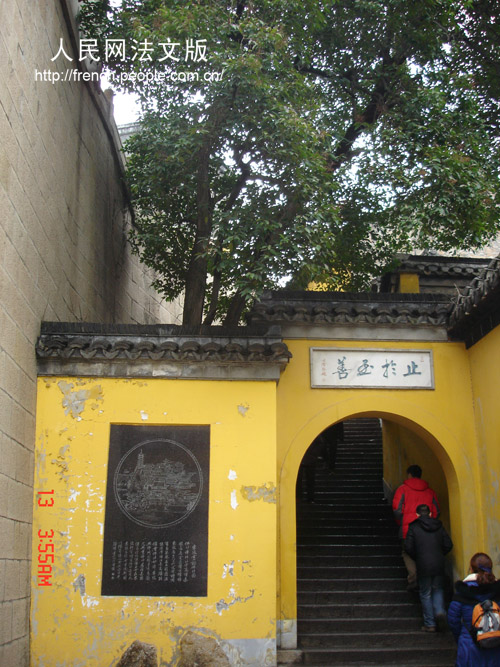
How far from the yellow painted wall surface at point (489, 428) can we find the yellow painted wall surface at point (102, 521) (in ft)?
7.89

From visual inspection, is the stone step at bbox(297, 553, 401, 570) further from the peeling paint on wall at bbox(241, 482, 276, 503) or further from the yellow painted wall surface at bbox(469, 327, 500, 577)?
the peeling paint on wall at bbox(241, 482, 276, 503)

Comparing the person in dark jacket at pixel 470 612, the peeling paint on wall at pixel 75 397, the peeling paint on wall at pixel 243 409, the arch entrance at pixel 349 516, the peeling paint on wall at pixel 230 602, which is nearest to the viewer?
the person in dark jacket at pixel 470 612

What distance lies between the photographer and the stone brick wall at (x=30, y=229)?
21.4 feet

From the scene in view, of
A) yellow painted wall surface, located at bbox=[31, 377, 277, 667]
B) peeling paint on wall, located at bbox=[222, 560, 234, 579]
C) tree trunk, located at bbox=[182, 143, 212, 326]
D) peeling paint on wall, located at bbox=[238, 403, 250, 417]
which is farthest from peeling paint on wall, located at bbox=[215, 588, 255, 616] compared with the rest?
tree trunk, located at bbox=[182, 143, 212, 326]

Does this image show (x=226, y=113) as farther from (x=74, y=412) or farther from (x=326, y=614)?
(x=326, y=614)

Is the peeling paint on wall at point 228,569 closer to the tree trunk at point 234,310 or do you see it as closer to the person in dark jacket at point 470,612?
the person in dark jacket at point 470,612

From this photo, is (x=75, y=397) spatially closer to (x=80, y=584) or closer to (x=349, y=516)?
(x=80, y=584)

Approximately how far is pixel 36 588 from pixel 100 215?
549 centimetres

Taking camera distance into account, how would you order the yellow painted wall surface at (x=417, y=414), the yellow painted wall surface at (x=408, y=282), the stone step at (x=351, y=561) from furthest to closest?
the yellow painted wall surface at (x=408, y=282), the stone step at (x=351, y=561), the yellow painted wall surface at (x=417, y=414)

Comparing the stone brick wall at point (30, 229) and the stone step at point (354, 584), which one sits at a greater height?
the stone brick wall at point (30, 229)

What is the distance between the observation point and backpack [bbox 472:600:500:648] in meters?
5.36

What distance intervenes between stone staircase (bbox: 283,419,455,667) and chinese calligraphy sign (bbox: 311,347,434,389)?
95.8 inches

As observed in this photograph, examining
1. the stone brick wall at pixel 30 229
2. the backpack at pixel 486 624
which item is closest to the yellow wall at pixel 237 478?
the stone brick wall at pixel 30 229

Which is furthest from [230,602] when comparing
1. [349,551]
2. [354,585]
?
[349,551]
